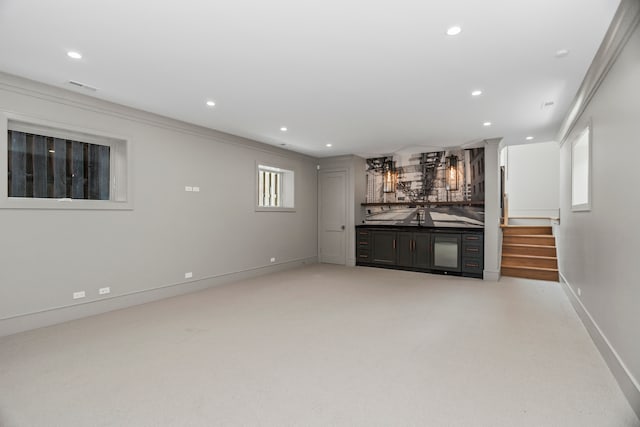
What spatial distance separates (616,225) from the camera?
250 cm

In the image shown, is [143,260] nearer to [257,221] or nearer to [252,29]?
[257,221]

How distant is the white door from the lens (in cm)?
769

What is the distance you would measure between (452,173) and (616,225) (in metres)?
4.48

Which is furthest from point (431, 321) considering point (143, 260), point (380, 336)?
point (143, 260)

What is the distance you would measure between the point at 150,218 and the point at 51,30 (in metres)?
2.55

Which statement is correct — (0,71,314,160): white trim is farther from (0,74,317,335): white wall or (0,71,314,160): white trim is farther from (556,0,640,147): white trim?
(556,0,640,147): white trim

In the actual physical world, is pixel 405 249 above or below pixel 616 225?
below

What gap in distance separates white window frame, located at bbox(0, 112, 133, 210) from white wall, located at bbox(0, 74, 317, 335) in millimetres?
68

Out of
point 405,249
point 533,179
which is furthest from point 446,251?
point 533,179

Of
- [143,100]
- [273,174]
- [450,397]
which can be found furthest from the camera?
[273,174]

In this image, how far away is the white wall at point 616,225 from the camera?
7.05ft

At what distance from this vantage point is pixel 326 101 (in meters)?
3.96

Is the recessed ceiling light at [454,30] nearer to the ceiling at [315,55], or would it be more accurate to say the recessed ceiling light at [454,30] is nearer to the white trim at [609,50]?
the ceiling at [315,55]

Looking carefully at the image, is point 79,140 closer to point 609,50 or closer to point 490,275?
point 609,50
